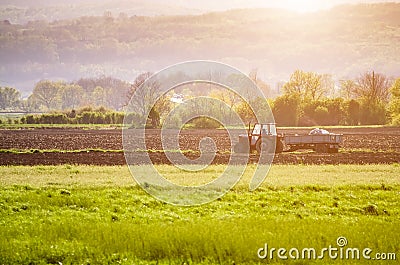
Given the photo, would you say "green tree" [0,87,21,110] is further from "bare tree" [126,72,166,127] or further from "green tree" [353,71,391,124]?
"green tree" [353,71,391,124]

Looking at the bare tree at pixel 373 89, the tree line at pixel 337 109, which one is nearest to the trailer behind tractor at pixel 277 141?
the tree line at pixel 337 109

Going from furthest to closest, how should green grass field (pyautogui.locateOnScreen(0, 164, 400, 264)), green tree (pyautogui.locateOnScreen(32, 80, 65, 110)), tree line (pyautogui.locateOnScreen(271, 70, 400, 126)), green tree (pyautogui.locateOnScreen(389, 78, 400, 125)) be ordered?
green tree (pyautogui.locateOnScreen(32, 80, 65, 110))
tree line (pyautogui.locateOnScreen(271, 70, 400, 126))
green tree (pyautogui.locateOnScreen(389, 78, 400, 125))
green grass field (pyautogui.locateOnScreen(0, 164, 400, 264))

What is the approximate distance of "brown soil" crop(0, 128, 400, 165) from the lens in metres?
25.9

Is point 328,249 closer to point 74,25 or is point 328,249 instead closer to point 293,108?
point 293,108

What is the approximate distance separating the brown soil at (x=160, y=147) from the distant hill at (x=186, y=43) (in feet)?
173

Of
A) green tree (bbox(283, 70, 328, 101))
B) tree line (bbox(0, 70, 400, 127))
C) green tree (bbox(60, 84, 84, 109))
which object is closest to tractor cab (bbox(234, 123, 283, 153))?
tree line (bbox(0, 70, 400, 127))

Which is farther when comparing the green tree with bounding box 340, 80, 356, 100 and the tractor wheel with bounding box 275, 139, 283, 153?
the green tree with bounding box 340, 80, 356, 100

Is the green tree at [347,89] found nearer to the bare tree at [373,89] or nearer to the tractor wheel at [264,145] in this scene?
the bare tree at [373,89]

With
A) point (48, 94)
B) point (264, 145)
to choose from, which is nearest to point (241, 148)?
point (264, 145)

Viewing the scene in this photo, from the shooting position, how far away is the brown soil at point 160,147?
2594 cm

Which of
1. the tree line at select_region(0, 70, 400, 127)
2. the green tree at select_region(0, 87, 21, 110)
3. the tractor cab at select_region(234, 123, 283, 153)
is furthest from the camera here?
the green tree at select_region(0, 87, 21, 110)

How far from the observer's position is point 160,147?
32.8 metres

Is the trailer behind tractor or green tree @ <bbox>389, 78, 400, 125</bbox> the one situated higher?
green tree @ <bbox>389, 78, 400, 125</bbox>

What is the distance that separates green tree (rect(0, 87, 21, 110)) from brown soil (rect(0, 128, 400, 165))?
25.6 meters
